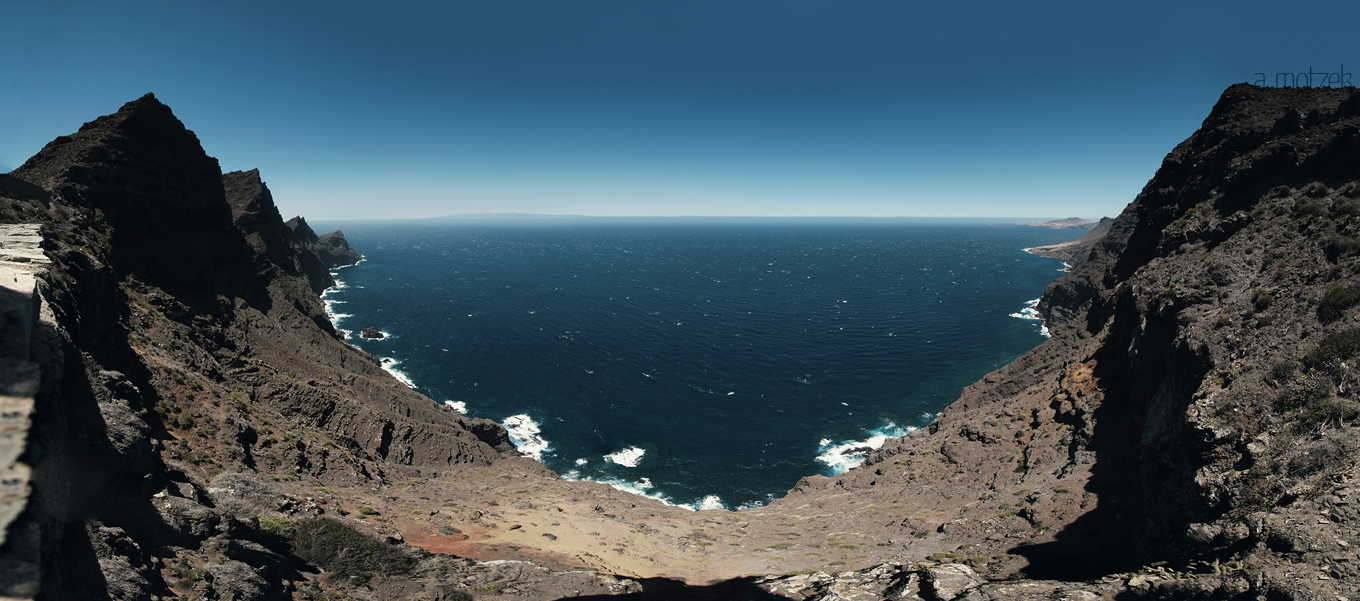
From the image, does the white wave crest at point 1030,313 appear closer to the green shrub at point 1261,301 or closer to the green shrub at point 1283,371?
the green shrub at point 1261,301

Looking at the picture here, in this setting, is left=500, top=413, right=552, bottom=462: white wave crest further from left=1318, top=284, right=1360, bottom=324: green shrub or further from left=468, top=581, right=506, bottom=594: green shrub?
left=1318, top=284, right=1360, bottom=324: green shrub

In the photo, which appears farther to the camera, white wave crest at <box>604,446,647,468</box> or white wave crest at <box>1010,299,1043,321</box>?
white wave crest at <box>1010,299,1043,321</box>

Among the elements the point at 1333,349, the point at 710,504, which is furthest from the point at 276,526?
the point at 1333,349

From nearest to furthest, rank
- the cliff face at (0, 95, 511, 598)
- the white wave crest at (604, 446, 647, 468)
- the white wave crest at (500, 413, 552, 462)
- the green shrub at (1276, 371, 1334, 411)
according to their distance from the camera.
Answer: the cliff face at (0, 95, 511, 598), the green shrub at (1276, 371, 1334, 411), the white wave crest at (604, 446, 647, 468), the white wave crest at (500, 413, 552, 462)

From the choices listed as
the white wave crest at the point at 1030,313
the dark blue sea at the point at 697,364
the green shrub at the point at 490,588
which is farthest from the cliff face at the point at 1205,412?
the white wave crest at the point at 1030,313

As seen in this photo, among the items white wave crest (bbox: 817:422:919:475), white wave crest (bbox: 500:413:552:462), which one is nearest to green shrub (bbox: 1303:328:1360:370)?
white wave crest (bbox: 817:422:919:475)

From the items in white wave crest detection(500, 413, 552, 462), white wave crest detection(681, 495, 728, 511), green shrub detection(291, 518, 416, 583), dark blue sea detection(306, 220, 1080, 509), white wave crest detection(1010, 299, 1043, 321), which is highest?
green shrub detection(291, 518, 416, 583)
